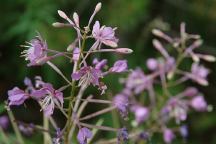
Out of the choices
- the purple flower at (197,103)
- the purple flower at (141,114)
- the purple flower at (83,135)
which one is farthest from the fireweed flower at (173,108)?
the purple flower at (83,135)

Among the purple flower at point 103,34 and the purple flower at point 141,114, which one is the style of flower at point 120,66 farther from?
the purple flower at point 141,114

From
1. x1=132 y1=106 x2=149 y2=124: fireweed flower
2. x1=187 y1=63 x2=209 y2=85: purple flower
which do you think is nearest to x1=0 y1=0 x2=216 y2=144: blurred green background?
x1=187 y1=63 x2=209 y2=85: purple flower

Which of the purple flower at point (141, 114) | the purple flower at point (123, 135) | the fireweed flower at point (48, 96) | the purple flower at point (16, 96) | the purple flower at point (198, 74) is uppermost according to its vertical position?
the purple flower at point (198, 74)

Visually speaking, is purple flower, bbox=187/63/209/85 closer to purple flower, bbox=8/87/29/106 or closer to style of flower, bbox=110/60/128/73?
style of flower, bbox=110/60/128/73

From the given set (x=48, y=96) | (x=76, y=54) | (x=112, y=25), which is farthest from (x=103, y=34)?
(x=112, y=25)

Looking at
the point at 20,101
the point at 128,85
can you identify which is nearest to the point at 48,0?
the point at 128,85

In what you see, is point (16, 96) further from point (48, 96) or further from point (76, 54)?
point (76, 54)

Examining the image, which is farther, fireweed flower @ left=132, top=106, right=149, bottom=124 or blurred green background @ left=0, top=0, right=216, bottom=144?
blurred green background @ left=0, top=0, right=216, bottom=144
